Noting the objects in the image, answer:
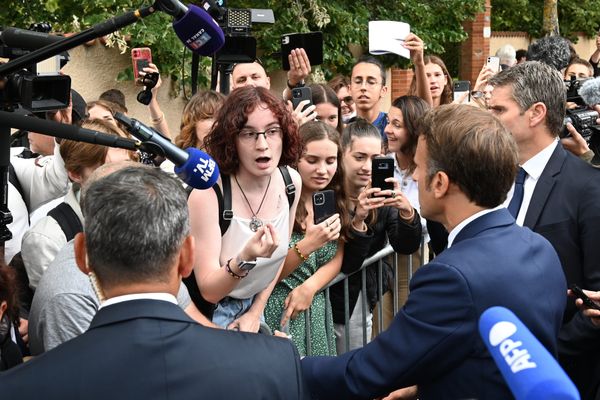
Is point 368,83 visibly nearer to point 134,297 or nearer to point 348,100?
point 348,100

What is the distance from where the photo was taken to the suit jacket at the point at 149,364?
6.39 ft

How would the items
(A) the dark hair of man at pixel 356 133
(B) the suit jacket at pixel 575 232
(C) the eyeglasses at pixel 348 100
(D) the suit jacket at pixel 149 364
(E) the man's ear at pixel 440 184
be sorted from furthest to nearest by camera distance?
1. (C) the eyeglasses at pixel 348 100
2. (A) the dark hair of man at pixel 356 133
3. (B) the suit jacket at pixel 575 232
4. (E) the man's ear at pixel 440 184
5. (D) the suit jacket at pixel 149 364

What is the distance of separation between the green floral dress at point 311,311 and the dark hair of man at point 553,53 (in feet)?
11.6

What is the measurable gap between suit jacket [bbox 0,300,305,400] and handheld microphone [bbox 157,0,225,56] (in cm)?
96

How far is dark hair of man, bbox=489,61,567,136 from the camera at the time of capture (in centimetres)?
378

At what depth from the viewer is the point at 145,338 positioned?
2.00 m

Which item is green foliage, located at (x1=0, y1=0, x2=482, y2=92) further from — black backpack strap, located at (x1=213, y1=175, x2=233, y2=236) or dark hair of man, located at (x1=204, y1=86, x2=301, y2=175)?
black backpack strap, located at (x1=213, y1=175, x2=233, y2=236)

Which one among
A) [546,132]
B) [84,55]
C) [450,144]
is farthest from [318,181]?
[84,55]

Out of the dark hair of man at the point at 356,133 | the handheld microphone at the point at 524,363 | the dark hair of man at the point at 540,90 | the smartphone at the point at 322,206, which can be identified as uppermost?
the dark hair of man at the point at 540,90

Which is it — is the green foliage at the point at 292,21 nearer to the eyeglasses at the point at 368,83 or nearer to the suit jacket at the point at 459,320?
the eyeglasses at the point at 368,83

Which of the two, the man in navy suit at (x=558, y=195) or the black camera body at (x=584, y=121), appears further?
the black camera body at (x=584, y=121)

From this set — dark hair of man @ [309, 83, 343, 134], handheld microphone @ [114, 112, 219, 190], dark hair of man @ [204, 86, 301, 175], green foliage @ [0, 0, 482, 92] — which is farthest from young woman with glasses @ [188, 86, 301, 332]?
→ green foliage @ [0, 0, 482, 92]

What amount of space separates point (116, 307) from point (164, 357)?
167mm

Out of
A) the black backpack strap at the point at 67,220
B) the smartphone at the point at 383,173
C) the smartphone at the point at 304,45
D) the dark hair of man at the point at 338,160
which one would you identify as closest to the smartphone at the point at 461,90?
the smartphone at the point at 304,45
